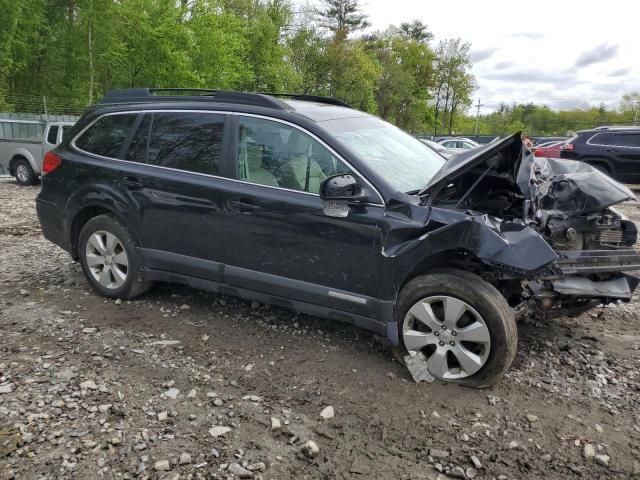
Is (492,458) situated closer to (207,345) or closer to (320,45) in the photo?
(207,345)

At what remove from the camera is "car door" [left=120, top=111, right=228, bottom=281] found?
153 inches

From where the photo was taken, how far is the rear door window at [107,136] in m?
4.43

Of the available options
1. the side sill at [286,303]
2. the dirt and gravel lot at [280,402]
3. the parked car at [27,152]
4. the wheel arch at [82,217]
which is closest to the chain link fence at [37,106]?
the parked car at [27,152]

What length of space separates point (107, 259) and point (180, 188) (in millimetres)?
1109

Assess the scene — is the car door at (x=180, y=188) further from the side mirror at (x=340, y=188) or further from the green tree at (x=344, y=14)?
the green tree at (x=344, y=14)

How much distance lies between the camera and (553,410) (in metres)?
2.97

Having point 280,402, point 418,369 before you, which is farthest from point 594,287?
point 280,402

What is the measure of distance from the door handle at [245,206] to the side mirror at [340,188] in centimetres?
Result: 62

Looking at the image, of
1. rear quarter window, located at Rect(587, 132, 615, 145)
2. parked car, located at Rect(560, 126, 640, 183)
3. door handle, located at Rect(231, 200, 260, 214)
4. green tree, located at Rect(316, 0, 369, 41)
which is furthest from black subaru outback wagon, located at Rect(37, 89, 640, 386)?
green tree, located at Rect(316, 0, 369, 41)

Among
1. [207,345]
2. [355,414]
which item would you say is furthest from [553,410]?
[207,345]

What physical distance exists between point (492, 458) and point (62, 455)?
7.20 feet

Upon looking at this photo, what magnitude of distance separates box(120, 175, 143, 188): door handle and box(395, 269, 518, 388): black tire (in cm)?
245

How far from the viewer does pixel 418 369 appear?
3248 mm

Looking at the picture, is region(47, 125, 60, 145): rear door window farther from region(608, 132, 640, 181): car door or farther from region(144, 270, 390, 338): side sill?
region(608, 132, 640, 181): car door
